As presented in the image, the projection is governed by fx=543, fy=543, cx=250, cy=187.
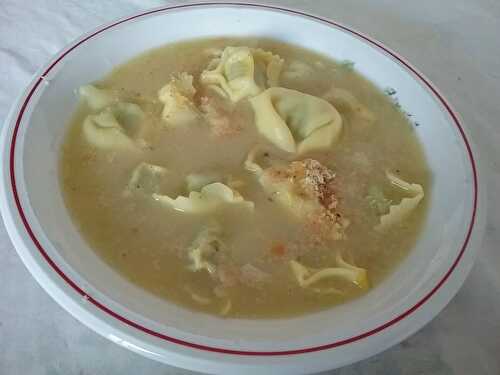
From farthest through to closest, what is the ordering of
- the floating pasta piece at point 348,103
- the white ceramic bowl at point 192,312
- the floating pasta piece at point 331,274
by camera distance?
the floating pasta piece at point 348,103, the floating pasta piece at point 331,274, the white ceramic bowl at point 192,312

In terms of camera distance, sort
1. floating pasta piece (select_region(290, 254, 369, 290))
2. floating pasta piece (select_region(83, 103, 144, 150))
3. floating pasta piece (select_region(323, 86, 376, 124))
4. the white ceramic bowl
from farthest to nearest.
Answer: floating pasta piece (select_region(323, 86, 376, 124)) → floating pasta piece (select_region(83, 103, 144, 150)) → floating pasta piece (select_region(290, 254, 369, 290)) → the white ceramic bowl

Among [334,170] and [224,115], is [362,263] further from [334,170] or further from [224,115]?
[224,115]

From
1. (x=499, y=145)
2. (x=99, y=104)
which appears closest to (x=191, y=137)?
(x=99, y=104)

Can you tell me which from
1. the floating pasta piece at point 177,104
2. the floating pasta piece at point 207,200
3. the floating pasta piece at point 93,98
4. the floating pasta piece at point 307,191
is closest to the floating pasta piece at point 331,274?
the floating pasta piece at point 307,191

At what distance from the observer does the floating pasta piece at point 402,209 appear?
1.29m

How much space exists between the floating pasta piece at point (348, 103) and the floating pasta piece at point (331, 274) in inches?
21.5

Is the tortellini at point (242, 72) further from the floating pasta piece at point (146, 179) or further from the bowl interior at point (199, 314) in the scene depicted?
the floating pasta piece at point (146, 179)

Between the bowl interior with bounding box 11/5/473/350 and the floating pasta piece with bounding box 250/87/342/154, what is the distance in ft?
0.79

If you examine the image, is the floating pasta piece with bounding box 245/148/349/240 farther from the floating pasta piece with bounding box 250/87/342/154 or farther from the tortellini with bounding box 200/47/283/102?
the tortellini with bounding box 200/47/283/102

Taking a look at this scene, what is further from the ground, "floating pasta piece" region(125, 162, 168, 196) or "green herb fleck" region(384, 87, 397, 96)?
"green herb fleck" region(384, 87, 397, 96)

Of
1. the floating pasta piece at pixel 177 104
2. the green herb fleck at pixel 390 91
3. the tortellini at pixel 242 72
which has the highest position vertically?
the green herb fleck at pixel 390 91

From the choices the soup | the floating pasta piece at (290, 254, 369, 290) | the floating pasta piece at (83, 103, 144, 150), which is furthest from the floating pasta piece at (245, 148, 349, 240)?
the floating pasta piece at (83, 103, 144, 150)

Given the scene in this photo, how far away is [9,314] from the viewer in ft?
3.91

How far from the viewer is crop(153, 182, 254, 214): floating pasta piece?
127 cm
